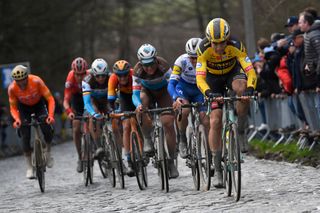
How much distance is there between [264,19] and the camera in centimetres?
1956

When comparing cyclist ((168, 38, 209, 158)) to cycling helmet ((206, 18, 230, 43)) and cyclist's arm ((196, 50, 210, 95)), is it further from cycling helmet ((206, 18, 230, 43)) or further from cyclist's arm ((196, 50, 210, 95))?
cycling helmet ((206, 18, 230, 43))

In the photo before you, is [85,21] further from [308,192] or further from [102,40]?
[308,192]

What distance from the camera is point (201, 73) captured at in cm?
1098

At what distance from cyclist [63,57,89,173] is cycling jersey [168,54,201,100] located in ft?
9.21

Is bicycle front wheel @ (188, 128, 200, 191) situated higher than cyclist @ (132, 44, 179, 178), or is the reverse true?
cyclist @ (132, 44, 179, 178)

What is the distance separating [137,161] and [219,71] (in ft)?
8.01

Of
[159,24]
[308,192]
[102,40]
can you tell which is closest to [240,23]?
[159,24]

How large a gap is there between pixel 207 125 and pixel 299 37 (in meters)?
3.99

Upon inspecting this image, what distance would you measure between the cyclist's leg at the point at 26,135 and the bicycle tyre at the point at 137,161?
247 cm

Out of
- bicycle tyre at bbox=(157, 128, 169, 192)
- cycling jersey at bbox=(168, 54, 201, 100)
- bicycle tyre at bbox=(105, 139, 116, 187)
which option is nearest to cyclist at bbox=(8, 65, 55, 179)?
bicycle tyre at bbox=(105, 139, 116, 187)

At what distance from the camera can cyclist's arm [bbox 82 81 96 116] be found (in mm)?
14708

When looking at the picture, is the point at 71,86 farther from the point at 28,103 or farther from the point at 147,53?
the point at 147,53

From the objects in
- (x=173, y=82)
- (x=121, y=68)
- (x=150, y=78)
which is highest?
(x=121, y=68)

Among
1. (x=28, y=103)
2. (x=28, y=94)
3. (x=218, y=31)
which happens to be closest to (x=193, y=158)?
(x=218, y=31)
